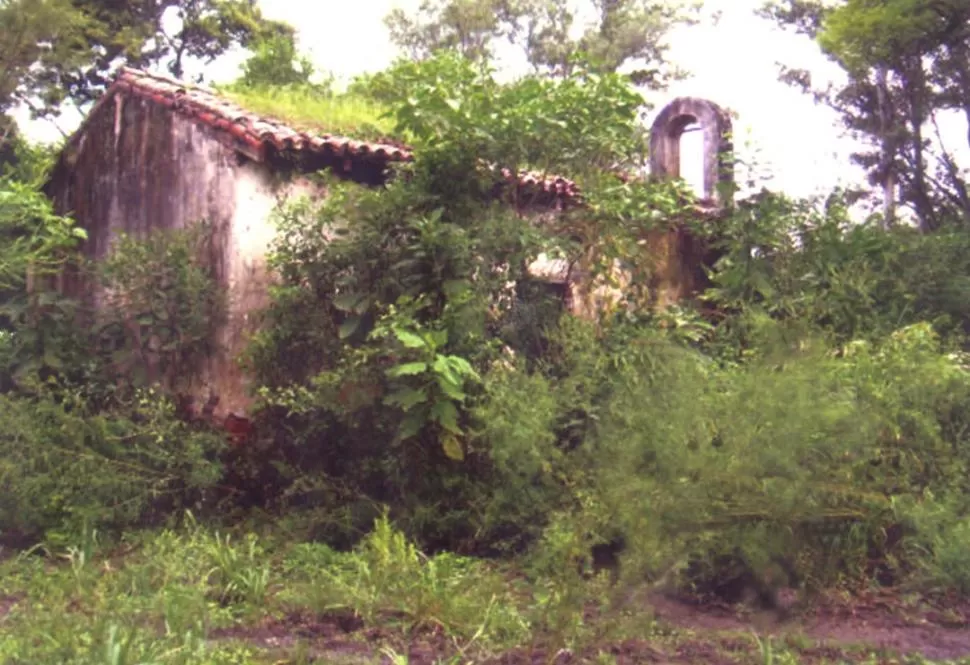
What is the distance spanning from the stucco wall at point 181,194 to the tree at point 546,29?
15.0 metres

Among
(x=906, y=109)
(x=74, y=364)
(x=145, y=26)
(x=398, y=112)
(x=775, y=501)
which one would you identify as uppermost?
(x=145, y=26)

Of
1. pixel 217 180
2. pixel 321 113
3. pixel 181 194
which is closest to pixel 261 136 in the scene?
pixel 217 180

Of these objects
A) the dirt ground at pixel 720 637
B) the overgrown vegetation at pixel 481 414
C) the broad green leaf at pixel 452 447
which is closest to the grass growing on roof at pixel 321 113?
the overgrown vegetation at pixel 481 414

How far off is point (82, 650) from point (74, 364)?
534cm

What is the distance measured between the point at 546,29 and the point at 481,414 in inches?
807

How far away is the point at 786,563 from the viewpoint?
6.16 metres

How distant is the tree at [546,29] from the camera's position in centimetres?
2581

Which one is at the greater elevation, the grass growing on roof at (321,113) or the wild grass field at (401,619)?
the grass growing on roof at (321,113)

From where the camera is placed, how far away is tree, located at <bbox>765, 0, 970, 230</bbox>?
560 inches

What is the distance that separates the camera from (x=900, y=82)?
17.9 meters

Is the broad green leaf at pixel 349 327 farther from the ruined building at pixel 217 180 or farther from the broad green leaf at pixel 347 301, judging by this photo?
the ruined building at pixel 217 180

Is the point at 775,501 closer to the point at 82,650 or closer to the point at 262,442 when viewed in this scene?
the point at 82,650

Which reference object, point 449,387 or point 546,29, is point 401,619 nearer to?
point 449,387

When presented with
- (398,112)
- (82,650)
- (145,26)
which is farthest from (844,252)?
(145,26)
